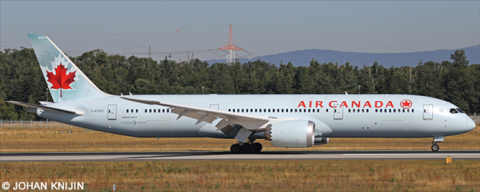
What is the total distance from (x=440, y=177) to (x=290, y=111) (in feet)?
39.1

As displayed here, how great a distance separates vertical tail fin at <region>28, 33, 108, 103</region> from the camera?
1261 inches

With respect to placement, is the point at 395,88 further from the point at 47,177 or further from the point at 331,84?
the point at 47,177

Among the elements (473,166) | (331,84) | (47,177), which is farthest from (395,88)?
(47,177)

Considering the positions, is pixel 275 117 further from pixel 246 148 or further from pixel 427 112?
pixel 427 112

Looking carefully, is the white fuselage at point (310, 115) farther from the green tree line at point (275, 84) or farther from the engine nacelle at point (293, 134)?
the green tree line at point (275, 84)

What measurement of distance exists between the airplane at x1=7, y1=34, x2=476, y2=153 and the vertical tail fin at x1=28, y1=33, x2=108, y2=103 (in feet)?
2.09

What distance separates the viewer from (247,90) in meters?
99.1

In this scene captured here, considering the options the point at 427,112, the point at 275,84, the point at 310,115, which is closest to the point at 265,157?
the point at 310,115

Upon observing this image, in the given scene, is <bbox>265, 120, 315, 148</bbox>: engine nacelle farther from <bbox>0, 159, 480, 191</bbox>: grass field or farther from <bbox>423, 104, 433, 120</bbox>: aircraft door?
<bbox>423, 104, 433, 120</bbox>: aircraft door

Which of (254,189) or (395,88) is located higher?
(395,88)

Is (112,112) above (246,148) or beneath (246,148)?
above

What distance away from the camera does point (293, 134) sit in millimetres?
26391

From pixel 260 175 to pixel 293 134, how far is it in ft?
25.6

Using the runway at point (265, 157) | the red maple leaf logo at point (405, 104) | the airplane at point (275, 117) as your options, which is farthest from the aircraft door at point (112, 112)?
the red maple leaf logo at point (405, 104)
